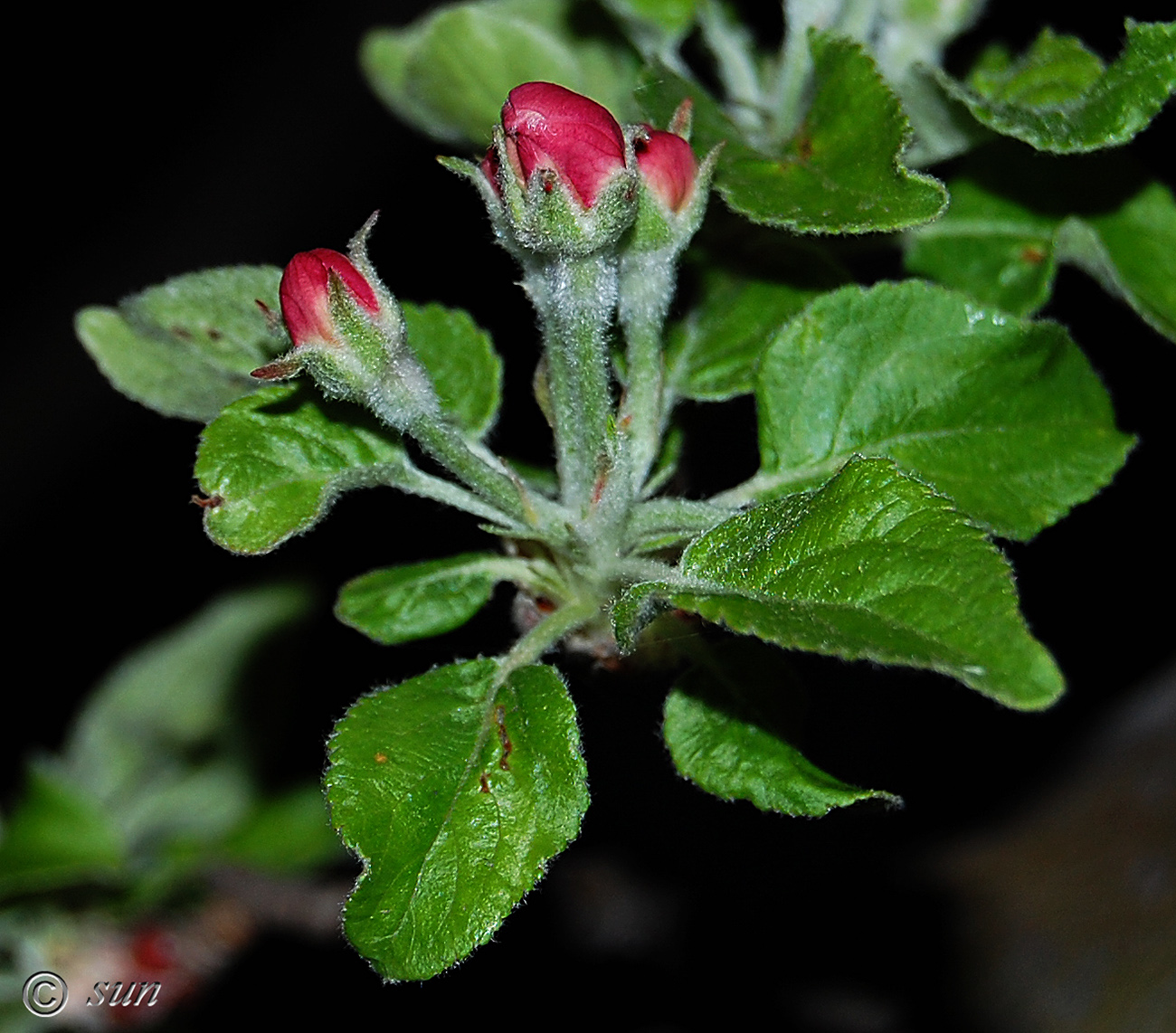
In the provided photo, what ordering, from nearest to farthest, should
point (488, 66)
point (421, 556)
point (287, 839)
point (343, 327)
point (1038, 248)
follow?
point (343, 327), point (1038, 248), point (488, 66), point (287, 839), point (421, 556)

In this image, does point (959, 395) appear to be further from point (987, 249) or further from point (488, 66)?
point (488, 66)

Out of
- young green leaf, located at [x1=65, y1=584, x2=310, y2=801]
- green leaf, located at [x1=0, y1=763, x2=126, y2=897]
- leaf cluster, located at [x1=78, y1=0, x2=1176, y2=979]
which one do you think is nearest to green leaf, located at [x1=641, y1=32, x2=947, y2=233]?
leaf cluster, located at [x1=78, y1=0, x2=1176, y2=979]

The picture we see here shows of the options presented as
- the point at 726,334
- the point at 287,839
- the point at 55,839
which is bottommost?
the point at 287,839

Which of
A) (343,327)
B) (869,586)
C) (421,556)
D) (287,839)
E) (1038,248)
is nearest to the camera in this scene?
(869,586)

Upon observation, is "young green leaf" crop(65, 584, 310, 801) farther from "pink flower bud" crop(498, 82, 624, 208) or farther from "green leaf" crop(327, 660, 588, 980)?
"pink flower bud" crop(498, 82, 624, 208)

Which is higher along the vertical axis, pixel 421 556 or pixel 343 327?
pixel 343 327

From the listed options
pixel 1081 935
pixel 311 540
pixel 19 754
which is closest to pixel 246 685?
→ pixel 311 540

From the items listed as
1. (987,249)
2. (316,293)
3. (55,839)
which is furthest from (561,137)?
(55,839)

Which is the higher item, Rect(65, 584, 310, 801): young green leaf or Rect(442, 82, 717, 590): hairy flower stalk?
Rect(442, 82, 717, 590): hairy flower stalk
